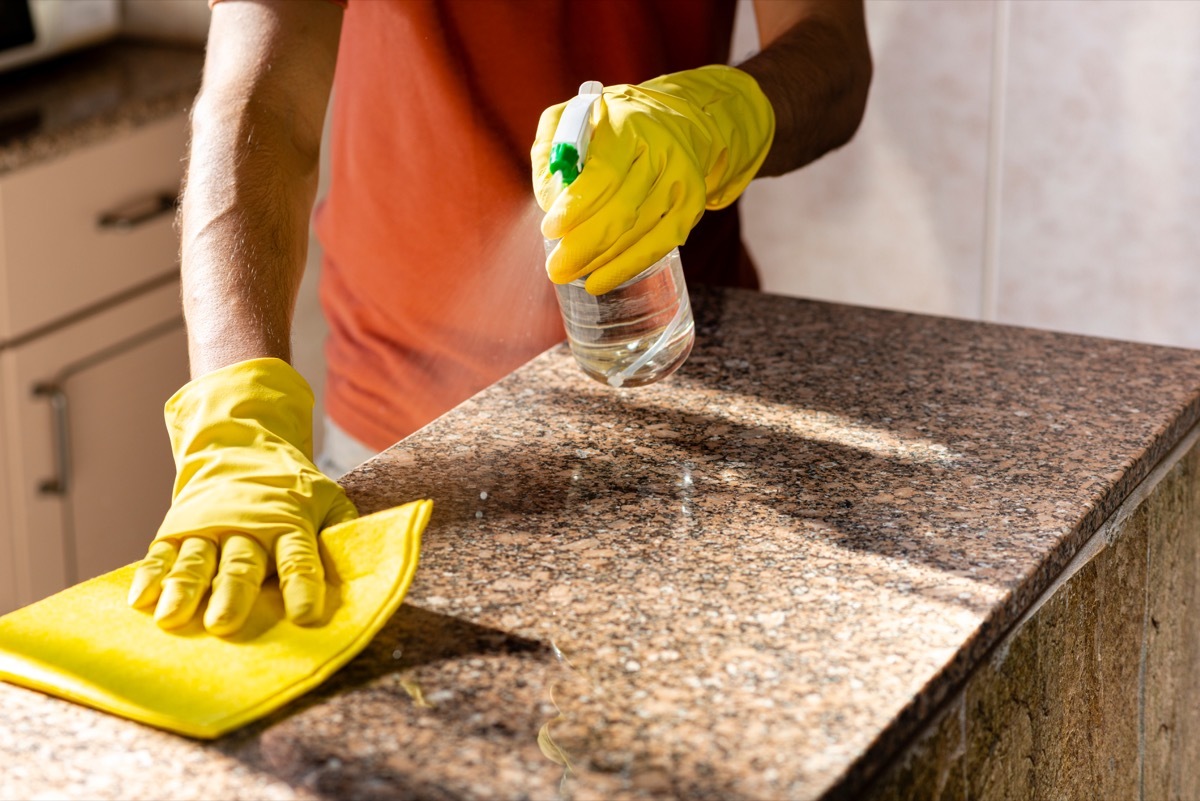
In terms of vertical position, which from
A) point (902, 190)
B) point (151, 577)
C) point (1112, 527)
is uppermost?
point (151, 577)

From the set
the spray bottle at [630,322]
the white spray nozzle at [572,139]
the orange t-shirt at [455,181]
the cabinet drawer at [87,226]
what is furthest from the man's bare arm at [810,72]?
the cabinet drawer at [87,226]

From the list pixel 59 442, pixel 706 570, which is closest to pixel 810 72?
pixel 706 570

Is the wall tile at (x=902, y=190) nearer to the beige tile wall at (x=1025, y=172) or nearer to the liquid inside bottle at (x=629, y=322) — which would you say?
the beige tile wall at (x=1025, y=172)

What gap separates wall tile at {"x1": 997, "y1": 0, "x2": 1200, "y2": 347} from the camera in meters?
1.75

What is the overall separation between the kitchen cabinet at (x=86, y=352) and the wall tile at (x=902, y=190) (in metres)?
0.97

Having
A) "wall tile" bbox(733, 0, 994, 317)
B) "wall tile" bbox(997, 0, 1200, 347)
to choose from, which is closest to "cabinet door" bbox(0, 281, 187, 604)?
"wall tile" bbox(733, 0, 994, 317)

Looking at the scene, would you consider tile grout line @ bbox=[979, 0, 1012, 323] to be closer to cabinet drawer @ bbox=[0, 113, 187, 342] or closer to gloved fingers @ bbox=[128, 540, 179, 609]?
cabinet drawer @ bbox=[0, 113, 187, 342]

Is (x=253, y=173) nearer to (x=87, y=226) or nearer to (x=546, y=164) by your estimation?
(x=546, y=164)

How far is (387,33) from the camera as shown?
1468 millimetres

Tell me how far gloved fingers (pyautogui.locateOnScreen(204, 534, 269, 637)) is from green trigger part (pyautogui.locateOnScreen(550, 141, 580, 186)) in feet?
1.05

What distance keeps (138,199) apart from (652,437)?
1.37m

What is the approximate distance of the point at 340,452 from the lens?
158cm

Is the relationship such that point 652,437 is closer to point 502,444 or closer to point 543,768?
point 502,444

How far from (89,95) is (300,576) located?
5.18 ft
